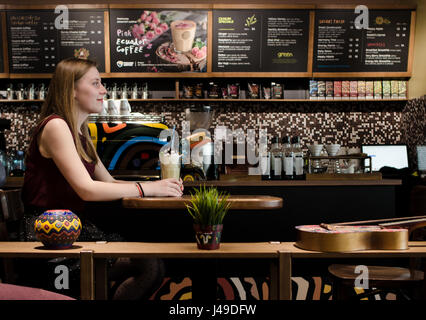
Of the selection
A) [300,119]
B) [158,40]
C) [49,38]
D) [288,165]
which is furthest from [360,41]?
[49,38]

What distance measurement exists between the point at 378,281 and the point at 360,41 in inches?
135

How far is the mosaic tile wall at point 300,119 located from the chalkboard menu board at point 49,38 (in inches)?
20.4

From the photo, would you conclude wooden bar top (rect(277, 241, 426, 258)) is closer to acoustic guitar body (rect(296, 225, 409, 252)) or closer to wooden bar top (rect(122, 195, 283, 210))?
acoustic guitar body (rect(296, 225, 409, 252))

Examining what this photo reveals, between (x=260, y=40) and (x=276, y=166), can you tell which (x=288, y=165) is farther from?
(x=260, y=40)

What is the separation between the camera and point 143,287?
163 centimetres

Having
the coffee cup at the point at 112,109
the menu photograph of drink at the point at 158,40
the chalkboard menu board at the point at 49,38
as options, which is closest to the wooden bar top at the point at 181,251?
the coffee cup at the point at 112,109

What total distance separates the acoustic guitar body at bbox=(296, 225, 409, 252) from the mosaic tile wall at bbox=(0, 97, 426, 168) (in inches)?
134

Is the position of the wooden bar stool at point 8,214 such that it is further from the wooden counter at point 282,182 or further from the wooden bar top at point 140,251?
the wooden counter at point 282,182

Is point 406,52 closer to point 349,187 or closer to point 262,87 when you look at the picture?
point 262,87

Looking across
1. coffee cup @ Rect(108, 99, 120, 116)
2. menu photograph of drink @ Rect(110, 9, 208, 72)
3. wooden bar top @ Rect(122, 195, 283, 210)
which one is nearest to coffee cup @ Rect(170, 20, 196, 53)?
menu photograph of drink @ Rect(110, 9, 208, 72)

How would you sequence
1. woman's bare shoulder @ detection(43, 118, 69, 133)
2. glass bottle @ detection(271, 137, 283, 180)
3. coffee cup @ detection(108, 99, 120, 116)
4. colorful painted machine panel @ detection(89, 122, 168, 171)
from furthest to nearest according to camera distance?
1. coffee cup @ detection(108, 99, 120, 116)
2. colorful painted machine panel @ detection(89, 122, 168, 171)
3. glass bottle @ detection(271, 137, 283, 180)
4. woman's bare shoulder @ detection(43, 118, 69, 133)

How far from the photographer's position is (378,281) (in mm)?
1488

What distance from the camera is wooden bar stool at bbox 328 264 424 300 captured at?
148 cm

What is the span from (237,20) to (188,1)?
623 millimetres
